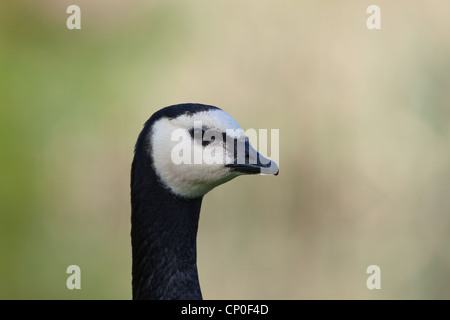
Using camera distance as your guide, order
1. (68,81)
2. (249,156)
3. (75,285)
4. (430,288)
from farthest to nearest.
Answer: (68,81) → (75,285) → (430,288) → (249,156)

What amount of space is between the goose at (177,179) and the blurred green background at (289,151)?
279 centimetres

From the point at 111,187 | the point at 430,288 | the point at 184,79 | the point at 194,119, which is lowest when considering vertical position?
the point at 430,288

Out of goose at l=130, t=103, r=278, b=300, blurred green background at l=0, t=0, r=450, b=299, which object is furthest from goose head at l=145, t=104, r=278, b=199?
blurred green background at l=0, t=0, r=450, b=299

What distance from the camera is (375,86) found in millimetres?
6012

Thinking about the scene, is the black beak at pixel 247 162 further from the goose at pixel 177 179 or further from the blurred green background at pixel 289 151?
the blurred green background at pixel 289 151

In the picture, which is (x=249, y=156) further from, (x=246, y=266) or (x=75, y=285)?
(x=75, y=285)

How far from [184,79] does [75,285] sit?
185 centimetres

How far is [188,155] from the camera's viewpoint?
2.48m

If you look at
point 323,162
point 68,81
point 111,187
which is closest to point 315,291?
point 323,162

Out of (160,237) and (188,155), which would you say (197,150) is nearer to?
(188,155)

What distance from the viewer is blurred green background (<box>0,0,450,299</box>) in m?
5.68

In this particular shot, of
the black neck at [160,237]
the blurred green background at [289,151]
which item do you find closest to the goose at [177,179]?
the black neck at [160,237]

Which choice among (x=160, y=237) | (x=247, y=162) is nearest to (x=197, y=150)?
(x=247, y=162)

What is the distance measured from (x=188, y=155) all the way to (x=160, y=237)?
12.6 inches
